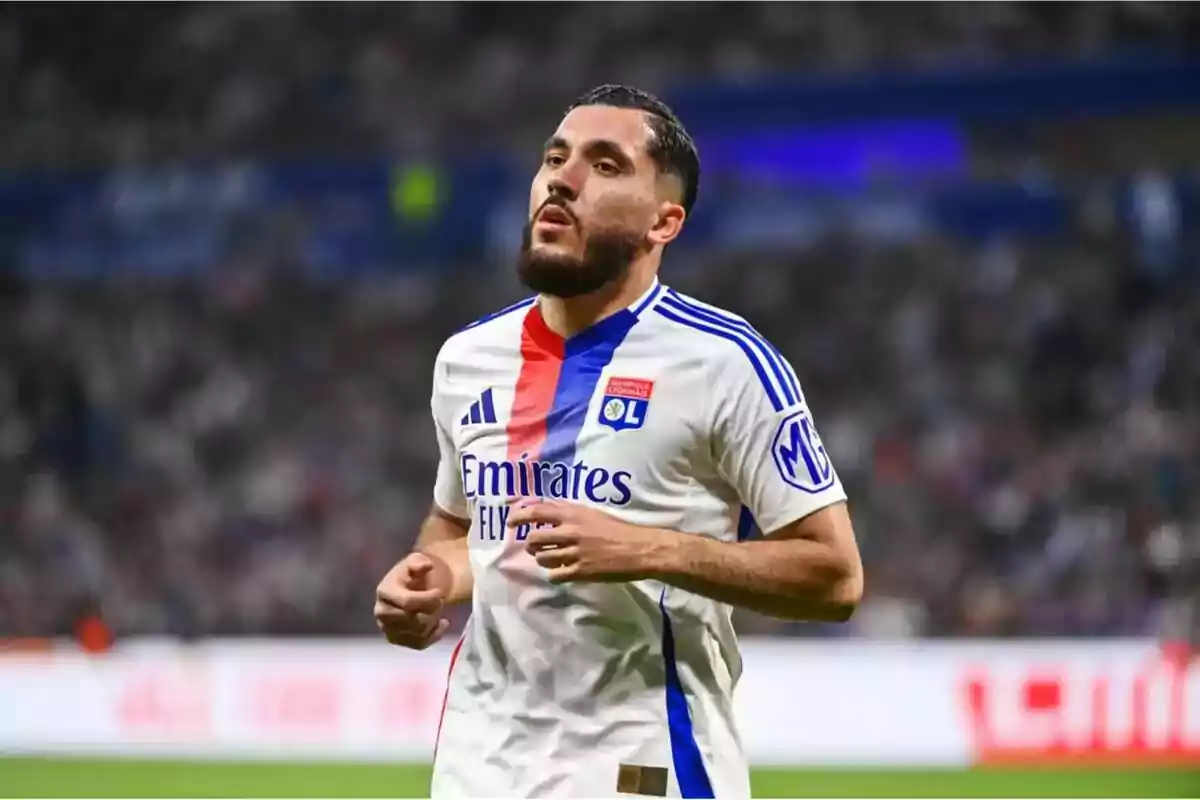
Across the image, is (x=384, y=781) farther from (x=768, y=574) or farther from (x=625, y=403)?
(x=768, y=574)

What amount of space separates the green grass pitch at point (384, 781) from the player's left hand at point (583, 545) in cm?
698

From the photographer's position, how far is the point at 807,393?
55.1ft

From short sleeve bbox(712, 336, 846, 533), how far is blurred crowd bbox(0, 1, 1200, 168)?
16.1 meters

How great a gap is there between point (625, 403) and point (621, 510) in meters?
0.22

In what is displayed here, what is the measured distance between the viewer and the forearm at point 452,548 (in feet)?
11.6

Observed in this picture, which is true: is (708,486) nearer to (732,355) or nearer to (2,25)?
(732,355)

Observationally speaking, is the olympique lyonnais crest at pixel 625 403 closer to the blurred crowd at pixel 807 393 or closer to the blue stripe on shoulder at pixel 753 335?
→ the blue stripe on shoulder at pixel 753 335

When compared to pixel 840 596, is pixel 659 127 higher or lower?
higher

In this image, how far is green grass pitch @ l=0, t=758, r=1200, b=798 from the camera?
10164mm

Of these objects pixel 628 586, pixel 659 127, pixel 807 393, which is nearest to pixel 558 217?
pixel 659 127

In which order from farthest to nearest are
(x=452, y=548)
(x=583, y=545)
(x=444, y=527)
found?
(x=444, y=527)
(x=452, y=548)
(x=583, y=545)

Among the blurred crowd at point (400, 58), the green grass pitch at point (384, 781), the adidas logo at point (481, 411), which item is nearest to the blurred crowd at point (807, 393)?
the blurred crowd at point (400, 58)

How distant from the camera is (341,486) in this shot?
1661 centimetres

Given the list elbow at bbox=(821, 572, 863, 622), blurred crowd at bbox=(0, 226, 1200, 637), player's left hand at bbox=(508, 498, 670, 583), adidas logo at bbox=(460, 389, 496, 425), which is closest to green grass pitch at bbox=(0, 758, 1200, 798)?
blurred crowd at bbox=(0, 226, 1200, 637)
